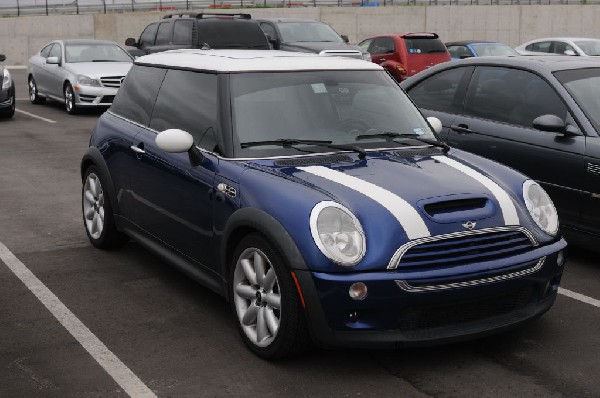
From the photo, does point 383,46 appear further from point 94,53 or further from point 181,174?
point 181,174

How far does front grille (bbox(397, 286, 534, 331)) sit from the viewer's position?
4.44 meters

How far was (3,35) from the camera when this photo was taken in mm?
41406

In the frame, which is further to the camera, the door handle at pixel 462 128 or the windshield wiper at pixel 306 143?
the door handle at pixel 462 128

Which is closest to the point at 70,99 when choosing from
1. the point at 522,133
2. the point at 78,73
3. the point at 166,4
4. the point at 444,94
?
the point at 78,73

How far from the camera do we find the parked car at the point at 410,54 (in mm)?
21750

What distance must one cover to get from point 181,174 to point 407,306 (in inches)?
72.3

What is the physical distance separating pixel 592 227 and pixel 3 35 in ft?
128

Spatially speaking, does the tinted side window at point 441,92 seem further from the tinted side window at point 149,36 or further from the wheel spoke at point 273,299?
the tinted side window at point 149,36

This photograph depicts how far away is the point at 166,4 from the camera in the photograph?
47.4m

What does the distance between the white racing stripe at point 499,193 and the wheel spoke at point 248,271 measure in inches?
52.2

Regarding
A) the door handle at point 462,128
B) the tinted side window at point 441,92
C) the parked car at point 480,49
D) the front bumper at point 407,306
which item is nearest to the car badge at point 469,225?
the front bumper at point 407,306

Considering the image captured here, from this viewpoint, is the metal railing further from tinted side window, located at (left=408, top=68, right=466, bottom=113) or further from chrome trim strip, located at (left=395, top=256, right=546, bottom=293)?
chrome trim strip, located at (left=395, top=256, right=546, bottom=293)

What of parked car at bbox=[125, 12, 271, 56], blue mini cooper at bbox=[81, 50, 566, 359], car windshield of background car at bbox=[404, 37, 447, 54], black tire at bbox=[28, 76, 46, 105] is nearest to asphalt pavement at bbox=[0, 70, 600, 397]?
blue mini cooper at bbox=[81, 50, 566, 359]

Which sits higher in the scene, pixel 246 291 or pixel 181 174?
pixel 181 174
